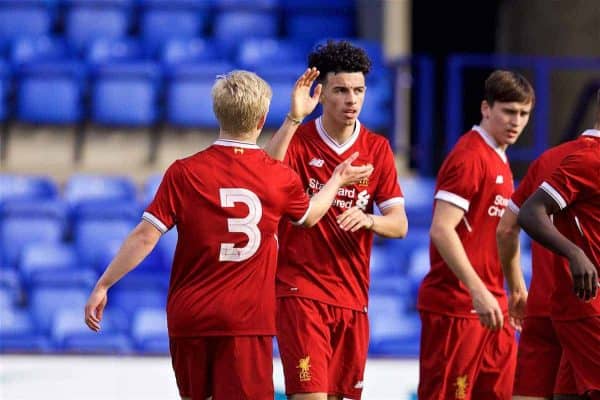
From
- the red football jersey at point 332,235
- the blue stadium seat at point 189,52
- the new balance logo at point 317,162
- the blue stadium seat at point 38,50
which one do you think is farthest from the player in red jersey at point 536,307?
the blue stadium seat at point 38,50

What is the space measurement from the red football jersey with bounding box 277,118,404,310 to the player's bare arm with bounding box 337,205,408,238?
0.08m

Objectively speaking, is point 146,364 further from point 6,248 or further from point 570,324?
point 570,324

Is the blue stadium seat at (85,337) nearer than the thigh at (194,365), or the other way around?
the thigh at (194,365)

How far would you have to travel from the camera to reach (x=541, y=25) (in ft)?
43.4

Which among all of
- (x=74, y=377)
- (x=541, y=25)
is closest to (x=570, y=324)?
(x=74, y=377)

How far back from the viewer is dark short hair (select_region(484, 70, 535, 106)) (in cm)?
622

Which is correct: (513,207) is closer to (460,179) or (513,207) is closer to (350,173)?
(460,179)

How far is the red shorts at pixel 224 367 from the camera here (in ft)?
16.7

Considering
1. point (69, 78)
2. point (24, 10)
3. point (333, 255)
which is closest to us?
point (333, 255)

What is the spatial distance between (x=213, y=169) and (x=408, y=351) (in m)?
4.34

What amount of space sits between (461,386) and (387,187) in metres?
1.01

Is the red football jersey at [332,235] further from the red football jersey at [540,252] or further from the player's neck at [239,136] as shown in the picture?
the player's neck at [239,136]

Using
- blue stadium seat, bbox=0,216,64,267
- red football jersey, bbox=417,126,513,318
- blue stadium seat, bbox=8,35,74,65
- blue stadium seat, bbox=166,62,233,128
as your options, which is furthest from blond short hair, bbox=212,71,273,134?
blue stadium seat, bbox=8,35,74,65

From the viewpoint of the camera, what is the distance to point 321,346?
5.84 m
